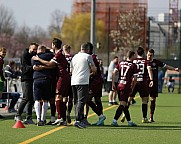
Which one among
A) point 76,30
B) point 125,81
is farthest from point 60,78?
point 76,30

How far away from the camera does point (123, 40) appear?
239 ft

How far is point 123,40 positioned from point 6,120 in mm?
53807

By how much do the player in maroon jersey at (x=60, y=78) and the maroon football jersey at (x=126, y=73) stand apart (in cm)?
135

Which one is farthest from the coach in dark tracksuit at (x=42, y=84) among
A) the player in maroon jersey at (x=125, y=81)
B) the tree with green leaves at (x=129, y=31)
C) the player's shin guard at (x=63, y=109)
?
the tree with green leaves at (x=129, y=31)

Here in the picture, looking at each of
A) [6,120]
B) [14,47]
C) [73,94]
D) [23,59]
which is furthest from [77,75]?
[14,47]

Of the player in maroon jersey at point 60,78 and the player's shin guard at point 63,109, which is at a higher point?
the player in maroon jersey at point 60,78

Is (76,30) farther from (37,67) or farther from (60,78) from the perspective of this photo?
(37,67)

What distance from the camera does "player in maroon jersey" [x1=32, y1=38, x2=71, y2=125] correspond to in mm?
17375

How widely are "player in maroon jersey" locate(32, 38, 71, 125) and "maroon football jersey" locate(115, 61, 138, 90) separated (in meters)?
1.35

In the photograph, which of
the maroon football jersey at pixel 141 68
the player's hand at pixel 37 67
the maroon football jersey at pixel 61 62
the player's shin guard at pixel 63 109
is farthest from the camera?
the maroon football jersey at pixel 141 68

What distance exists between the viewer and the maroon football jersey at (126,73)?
708 inches

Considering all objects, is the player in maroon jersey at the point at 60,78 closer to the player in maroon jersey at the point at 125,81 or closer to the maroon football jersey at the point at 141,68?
the player in maroon jersey at the point at 125,81

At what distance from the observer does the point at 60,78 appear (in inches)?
695

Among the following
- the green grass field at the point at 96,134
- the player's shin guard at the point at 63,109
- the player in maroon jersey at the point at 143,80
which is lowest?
the green grass field at the point at 96,134
